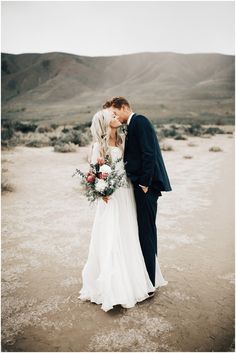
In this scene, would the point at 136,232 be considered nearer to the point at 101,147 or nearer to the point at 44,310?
the point at 101,147

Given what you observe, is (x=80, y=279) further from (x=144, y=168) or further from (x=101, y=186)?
(x=144, y=168)

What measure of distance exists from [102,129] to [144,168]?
2.06ft

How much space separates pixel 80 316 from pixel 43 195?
19.4 feet

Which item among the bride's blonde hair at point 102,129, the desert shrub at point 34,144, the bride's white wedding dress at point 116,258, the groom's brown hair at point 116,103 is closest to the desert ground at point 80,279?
the bride's white wedding dress at point 116,258

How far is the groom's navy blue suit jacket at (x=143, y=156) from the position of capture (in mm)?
3846

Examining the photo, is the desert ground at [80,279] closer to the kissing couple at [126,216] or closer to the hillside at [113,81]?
the kissing couple at [126,216]

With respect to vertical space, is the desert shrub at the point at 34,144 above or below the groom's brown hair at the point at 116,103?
above

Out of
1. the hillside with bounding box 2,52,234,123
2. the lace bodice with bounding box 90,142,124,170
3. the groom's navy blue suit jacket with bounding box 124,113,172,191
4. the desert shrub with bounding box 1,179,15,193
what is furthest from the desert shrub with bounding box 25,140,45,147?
the hillside with bounding box 2,52,234,123

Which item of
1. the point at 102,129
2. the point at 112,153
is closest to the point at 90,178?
the point at 112,153

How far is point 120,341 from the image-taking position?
11.2 ft

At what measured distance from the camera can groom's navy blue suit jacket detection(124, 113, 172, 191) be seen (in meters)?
3.85

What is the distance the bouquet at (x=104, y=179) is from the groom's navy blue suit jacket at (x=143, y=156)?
151 mm

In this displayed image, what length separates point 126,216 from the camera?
13.2 feet

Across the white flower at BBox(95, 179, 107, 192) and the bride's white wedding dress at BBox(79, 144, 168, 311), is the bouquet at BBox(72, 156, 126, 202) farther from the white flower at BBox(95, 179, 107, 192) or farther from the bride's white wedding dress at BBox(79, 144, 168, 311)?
the bride's white wedding dress at BBox(79, 144, 168, 311)
